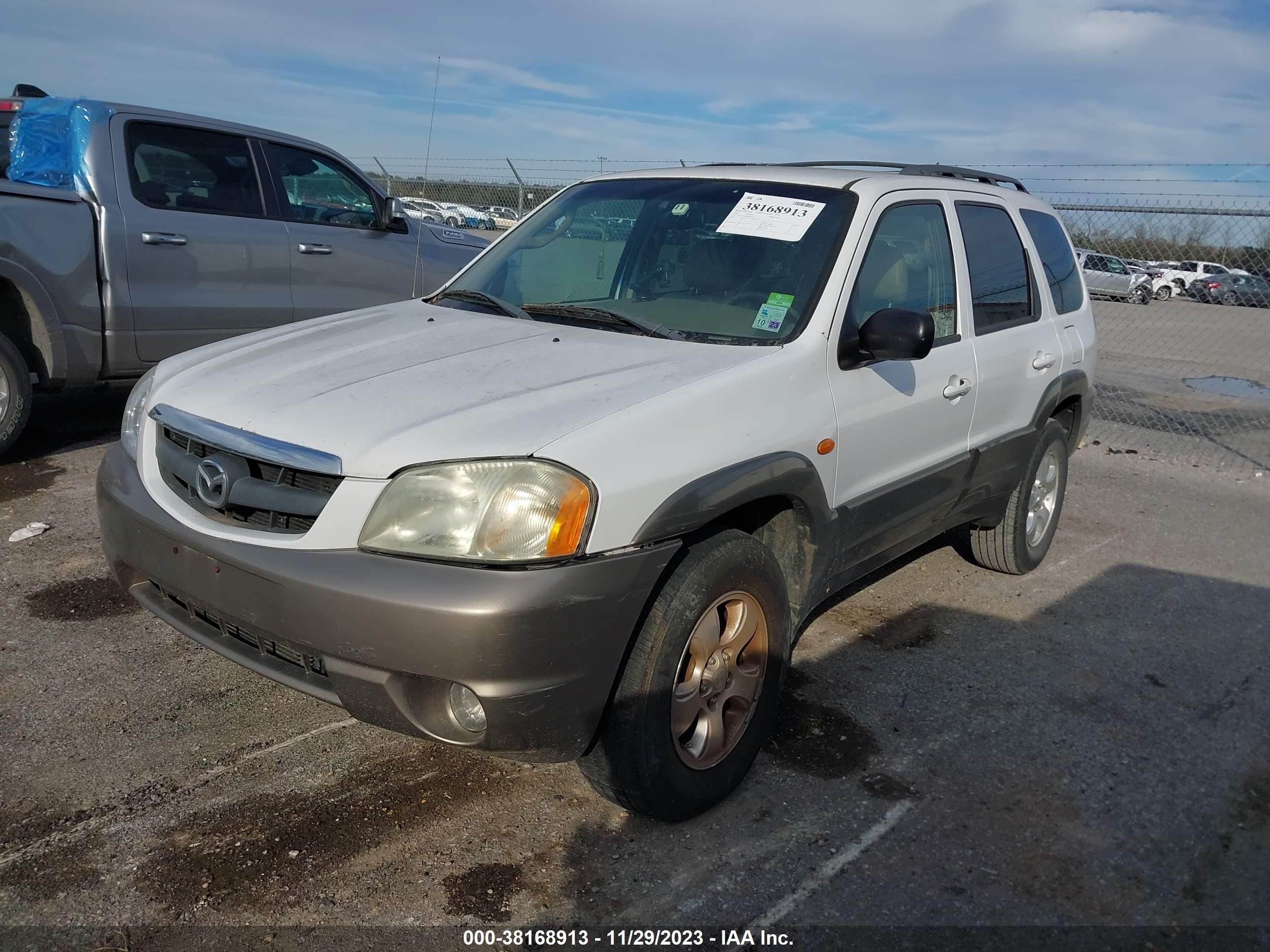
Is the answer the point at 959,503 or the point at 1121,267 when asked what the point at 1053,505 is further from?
the point at 1121,267

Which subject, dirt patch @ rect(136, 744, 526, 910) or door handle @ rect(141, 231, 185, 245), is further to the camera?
door handle @ rect(141, 231, 185, 245)

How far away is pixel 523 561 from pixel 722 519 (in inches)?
31.9

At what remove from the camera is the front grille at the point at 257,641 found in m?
2.61

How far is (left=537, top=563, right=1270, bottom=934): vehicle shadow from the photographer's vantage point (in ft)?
8.92

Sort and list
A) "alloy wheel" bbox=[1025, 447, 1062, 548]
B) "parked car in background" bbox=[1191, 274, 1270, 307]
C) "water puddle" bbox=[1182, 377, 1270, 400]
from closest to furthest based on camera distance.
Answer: "alloy wheel" bbox=[1025, 447, 1062, 548] < "parked car in background" bbox=[1191, 274, 1270, 307] < "water puddle" bbox=[1182, 377, 1270, 400]

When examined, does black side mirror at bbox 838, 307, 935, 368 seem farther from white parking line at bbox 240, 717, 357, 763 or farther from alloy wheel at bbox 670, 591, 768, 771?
white parking line at bbox 240, 717, 357, 763

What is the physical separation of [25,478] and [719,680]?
Answer: 4518mm

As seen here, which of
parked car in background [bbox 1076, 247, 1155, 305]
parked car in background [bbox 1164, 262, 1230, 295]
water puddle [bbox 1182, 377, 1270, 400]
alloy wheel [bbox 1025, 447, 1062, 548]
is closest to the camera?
alloy wheel [bbox 1025, 447, 1062, 548]

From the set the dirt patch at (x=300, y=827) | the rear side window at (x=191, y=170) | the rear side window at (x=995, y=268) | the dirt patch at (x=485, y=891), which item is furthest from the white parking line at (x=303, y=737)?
the rear side window at (x=191, y=170)

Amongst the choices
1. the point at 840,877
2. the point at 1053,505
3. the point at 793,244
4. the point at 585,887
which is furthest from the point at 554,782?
the point at 1053,505

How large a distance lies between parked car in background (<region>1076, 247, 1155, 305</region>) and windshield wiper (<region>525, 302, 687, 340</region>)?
402 inches

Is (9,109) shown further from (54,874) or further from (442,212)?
(442,212)

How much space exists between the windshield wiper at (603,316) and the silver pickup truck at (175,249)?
9.88 ft

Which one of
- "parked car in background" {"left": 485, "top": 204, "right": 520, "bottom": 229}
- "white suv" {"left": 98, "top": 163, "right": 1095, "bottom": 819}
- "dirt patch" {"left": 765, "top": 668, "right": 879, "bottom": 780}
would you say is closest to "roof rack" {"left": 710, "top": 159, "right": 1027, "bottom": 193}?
"white suv" {"left": 98, "top": 163, "right": 1095, "bottom": 819}
